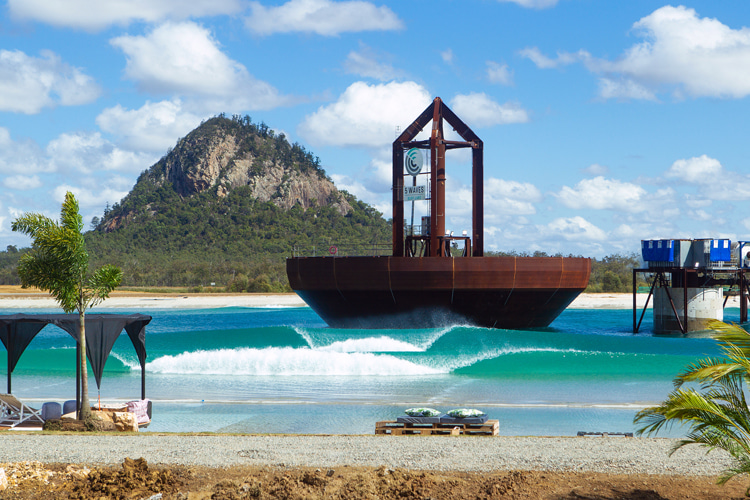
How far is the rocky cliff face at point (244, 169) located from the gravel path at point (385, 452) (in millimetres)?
149015

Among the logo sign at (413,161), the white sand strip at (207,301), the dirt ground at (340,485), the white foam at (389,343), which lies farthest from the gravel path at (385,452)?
the white sand strip at (207,301)

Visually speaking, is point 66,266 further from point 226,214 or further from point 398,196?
point 226,214

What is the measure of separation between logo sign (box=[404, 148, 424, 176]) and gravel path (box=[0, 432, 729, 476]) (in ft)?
77.3

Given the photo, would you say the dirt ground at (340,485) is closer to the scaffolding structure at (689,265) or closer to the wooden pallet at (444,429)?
the wooden pallet at (444,429)

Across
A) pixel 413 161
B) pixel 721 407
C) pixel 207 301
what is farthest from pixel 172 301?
pixel 721 407

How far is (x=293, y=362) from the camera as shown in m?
27.7

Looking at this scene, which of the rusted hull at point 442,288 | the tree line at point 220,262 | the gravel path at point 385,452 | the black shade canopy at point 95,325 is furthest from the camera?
the tree line at point 220,262

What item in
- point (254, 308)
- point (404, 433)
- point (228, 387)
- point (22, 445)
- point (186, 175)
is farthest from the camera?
point (186, 175)

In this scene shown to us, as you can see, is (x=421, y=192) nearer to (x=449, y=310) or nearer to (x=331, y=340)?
(x=449, y=310)

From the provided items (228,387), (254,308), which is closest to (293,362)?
(228,387)

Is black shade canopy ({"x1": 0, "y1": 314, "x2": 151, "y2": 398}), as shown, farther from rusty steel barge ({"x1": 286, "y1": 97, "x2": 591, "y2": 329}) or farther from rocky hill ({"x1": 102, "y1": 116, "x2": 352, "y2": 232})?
rocky hill ({"x1": 102, "y1": 116, "x2": 352, "y2": 232})

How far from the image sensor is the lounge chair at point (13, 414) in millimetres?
14172

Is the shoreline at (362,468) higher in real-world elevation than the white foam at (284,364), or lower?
higher

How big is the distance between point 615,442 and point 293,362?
1786 centimetres
